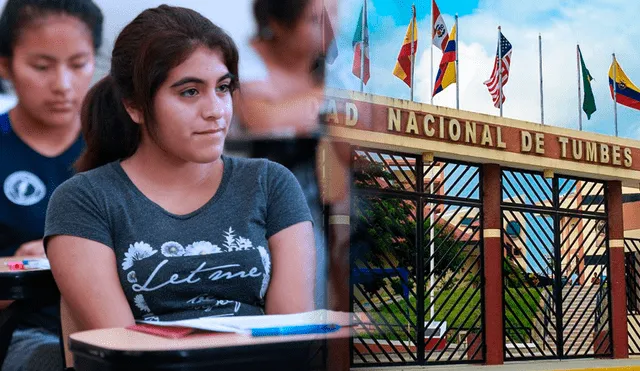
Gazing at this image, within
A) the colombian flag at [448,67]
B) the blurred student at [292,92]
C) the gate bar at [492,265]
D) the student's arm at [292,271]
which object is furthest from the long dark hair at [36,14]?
the colombian flag at [448,67]

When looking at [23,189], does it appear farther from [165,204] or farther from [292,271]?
[292,271]

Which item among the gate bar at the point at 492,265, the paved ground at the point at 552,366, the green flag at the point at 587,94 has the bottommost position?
the paved ground at the point at 552,366

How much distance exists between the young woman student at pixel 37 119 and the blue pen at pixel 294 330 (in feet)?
0.98

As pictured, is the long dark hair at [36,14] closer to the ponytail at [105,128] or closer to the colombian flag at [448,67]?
the ponytail at [105,128]

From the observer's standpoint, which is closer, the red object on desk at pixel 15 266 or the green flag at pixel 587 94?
the red object on desk at pixel 15 266

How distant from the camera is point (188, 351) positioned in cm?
94

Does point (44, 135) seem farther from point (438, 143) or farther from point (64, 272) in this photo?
point (438, 143)

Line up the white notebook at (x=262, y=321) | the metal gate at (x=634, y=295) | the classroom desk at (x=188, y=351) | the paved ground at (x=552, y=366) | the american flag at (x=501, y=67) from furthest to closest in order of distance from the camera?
the american flag at (x=501, y=67)
the metal gate at (x=634, y=295)
the paved ground at (x=552, y=366)
the white notebook at (x=262, y=321)
the classroom desk at (x=188, y=351)

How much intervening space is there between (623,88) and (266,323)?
12.6 m

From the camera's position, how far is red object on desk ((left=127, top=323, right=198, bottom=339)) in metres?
0.97

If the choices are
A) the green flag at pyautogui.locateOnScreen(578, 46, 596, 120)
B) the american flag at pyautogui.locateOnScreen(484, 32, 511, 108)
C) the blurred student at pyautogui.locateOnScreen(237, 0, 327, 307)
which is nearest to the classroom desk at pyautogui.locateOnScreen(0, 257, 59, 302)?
the blurred student at pyautogui.locateOnScreen(237, 0, 327, 307)

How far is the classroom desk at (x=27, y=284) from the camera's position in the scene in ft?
3.44

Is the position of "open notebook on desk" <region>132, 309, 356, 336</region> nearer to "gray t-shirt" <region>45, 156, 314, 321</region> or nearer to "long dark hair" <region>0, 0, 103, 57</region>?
"gray t-shirt" <region>45, 156, 314, 321</region>

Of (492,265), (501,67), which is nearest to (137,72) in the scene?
(492,265)
